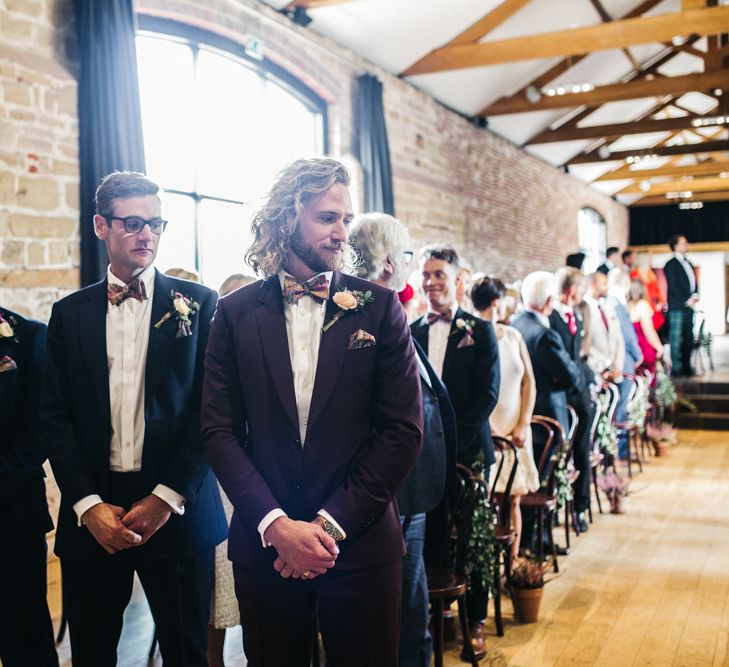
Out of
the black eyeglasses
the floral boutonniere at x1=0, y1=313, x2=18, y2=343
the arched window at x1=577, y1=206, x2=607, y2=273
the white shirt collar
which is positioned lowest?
the floral boutonniere at x1=0, y1=313, x2=18, y2=343

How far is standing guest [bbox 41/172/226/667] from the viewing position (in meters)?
2.21

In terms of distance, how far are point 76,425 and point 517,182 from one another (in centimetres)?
1088

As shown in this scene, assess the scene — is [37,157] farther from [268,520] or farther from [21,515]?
[268,520]

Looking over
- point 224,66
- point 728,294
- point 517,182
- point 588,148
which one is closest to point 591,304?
point 224,66

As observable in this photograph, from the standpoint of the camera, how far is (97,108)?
4719 millimetres

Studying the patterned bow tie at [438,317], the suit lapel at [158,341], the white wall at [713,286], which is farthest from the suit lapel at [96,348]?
the white wall at [713,286]

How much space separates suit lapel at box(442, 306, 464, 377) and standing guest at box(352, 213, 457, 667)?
2.31 ft

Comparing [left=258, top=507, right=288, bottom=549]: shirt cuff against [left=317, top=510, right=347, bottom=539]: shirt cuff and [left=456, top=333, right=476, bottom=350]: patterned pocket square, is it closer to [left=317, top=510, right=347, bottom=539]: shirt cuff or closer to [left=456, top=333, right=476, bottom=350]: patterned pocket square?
[left=317, top=510, right=347, bottom=539]: shirt cuff

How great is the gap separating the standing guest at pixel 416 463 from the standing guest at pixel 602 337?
374cm

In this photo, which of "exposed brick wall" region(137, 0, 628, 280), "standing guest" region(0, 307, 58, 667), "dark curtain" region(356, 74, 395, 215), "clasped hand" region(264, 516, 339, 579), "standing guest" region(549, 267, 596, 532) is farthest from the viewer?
"dark curtain" region(356, 74, 395, 215)

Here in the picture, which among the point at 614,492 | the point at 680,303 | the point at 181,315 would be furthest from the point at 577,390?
the point at 680,303

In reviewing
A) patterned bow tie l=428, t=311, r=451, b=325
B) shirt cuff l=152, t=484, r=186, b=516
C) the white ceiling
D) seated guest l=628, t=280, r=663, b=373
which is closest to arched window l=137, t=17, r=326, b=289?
the white ceiling

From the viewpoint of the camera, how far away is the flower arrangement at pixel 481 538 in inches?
123

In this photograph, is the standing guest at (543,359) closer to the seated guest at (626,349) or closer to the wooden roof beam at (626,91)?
the seated guest at (626,349)
